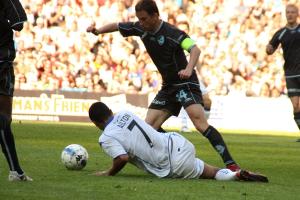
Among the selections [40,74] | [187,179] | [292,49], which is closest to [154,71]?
[40,74]

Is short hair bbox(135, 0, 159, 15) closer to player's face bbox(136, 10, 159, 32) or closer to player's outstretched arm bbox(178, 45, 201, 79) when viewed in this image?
player's face bbox(136, 10, 159, 32)

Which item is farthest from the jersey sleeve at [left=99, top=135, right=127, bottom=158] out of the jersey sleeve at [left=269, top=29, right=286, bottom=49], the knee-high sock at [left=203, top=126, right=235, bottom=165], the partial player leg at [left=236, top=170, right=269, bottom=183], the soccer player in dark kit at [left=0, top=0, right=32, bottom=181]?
the jersey sleeve at [left=269, top=29, right=286, bottom=49]

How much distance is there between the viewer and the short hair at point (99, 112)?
9703 mm

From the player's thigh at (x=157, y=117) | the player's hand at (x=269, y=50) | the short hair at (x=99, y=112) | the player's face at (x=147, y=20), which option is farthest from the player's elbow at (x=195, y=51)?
the player's hand at (x=269, y=50)

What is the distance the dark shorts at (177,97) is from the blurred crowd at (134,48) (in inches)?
658

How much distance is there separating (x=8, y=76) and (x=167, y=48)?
2.59 meters

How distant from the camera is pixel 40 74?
31656mm

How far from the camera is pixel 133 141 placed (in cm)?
983

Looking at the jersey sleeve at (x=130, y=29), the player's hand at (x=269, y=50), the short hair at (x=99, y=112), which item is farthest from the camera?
the player's hand at (x=269, y=50)

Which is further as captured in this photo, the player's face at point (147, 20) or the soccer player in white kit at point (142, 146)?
the player's face at point (147, 20)

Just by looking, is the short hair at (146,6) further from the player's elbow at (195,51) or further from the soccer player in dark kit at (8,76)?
the soccer player in dark kit at (8,76)

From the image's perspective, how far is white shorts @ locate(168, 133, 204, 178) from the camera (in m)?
9.95

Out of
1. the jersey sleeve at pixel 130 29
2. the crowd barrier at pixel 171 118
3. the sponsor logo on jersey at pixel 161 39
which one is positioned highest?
the jersey sleeve at pixel 130 29

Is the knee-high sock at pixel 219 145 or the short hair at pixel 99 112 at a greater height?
the short hair at pixel 99 112
